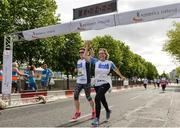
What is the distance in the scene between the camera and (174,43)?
269 ft

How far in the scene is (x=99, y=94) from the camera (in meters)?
10.1

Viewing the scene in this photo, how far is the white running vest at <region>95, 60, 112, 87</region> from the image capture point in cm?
1030

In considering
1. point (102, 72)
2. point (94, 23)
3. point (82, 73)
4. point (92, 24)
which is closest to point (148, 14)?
point (94, 23)

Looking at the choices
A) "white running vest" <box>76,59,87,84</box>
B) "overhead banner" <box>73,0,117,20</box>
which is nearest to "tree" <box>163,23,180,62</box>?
"overhead banner" <box>73,0,117,20</box>

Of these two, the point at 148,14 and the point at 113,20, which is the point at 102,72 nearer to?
the point at 148,14

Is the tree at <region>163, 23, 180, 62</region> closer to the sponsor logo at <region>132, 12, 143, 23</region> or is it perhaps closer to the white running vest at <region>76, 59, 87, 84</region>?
the sponsor logo at <region>132, 12, 143, 23</region>

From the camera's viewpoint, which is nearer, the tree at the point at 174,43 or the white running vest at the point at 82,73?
the white running vest at the point at 82,73

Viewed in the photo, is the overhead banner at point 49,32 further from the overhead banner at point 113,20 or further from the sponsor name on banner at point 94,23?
the sponsor name on banner at point 94,23

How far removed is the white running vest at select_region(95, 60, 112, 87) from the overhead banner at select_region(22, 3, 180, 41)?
694cm

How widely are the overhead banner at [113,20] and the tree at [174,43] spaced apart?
64.6 m

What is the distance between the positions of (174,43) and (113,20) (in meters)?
66.1

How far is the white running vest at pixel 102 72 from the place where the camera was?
10.3 metres

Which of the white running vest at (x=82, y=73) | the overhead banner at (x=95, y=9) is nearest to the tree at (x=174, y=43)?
the overhead banner at (x=95, y=9)

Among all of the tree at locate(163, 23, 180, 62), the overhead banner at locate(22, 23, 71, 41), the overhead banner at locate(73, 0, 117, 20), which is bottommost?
the overhead banner at locate(22, 23, 71, 41)
